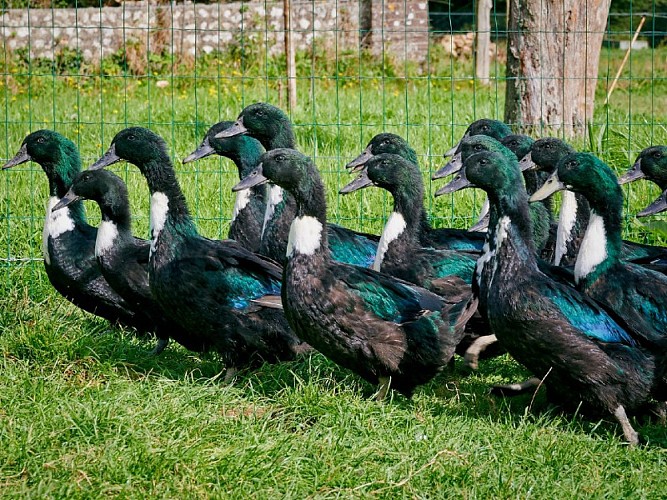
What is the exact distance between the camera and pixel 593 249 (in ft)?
18.2

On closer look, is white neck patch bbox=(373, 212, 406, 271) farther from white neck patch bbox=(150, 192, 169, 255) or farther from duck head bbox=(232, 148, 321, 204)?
white neck patch bbox=(150, 192, 169, 255)

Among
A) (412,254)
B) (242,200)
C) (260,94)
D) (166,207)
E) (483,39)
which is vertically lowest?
(412,254)

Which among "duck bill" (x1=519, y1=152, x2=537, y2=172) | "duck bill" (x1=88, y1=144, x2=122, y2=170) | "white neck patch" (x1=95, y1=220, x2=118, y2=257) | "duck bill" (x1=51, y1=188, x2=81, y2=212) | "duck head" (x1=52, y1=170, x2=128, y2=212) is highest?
"duck bill" (x1=88, y1=144, x2=122, y2=170)

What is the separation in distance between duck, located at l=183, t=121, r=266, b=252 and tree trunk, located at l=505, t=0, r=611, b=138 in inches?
117

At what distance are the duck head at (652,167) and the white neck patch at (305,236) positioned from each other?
86.0 inches

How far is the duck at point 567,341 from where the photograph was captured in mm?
5090

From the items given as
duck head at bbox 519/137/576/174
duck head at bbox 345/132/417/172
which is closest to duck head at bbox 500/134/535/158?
duck head at bbox 519/137/576/174

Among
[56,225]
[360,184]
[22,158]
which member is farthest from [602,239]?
[22,158]

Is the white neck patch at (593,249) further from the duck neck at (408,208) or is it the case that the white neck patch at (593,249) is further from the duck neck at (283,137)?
the duck neck at (283,137)

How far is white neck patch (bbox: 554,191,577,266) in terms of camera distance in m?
6.44

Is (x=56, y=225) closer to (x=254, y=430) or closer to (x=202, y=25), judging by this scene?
(x=254, y=430)

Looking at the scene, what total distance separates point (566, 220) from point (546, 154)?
0.55 metres

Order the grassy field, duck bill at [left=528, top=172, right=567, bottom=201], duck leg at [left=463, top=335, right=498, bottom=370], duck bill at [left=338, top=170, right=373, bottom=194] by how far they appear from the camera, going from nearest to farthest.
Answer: the grassy field
duck bill at [left=528, top=172, right=567, bottom=201]
duck leg at [left=463, top=335, right=498, bottom=370]
duck bill at [left=338, top=170, right=373, bottom=194]

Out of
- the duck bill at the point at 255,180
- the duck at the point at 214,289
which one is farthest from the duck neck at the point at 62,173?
the duck bill at the point at 255,180
